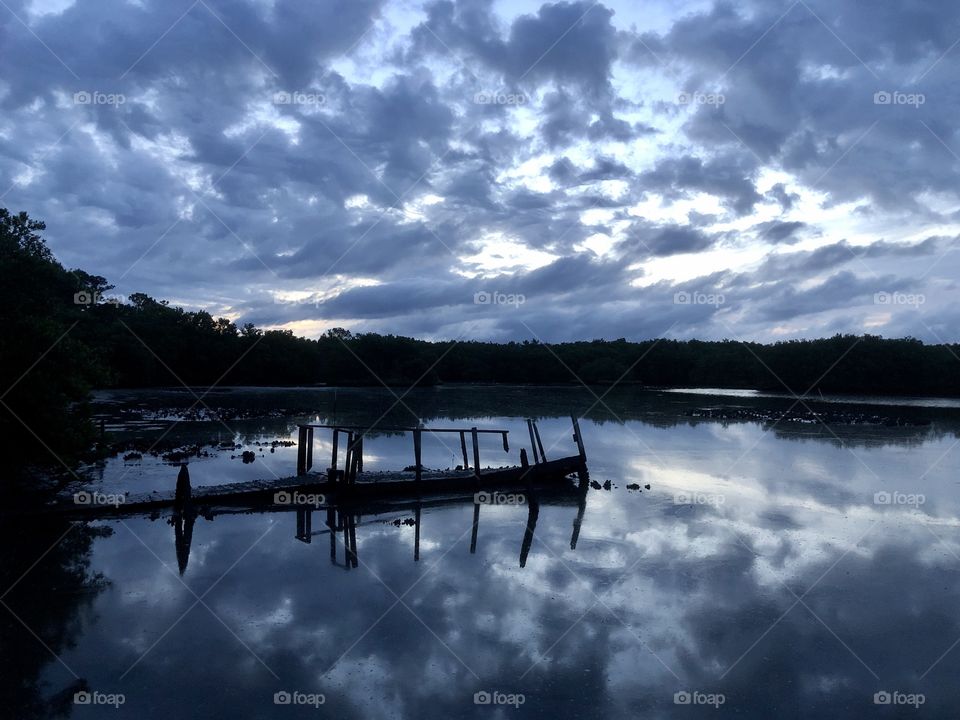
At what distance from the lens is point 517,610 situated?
12.1 meters

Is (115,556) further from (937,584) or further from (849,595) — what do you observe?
(937,584)

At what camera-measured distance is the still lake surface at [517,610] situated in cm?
913

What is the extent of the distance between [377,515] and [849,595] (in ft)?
35.8

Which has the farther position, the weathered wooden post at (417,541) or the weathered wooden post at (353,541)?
the weathered wooden post at (417,541)

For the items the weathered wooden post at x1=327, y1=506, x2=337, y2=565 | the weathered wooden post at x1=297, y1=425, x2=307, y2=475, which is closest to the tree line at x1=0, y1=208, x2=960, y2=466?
the weathered wooden post at x1=297, y1=425, x2=307, y2=475

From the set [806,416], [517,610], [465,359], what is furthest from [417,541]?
[465,359]

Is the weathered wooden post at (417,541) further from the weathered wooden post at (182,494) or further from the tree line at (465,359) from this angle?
the tree line at (465,359)

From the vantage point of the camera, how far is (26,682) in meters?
9.14

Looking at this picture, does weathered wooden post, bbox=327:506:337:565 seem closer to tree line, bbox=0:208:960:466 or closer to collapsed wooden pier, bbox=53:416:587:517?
collapsed wooden pier, bbox=53:416:587:517

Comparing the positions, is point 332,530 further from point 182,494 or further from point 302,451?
point 302,451

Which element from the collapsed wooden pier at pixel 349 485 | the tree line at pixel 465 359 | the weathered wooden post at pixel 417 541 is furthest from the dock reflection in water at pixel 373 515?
the tree line at pixel 465 359

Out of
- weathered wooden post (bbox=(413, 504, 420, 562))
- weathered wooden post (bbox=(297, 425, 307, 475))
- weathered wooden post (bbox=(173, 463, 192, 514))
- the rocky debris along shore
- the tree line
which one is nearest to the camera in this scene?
weathered wooden post (bbox=(413, 504, 420, 562))

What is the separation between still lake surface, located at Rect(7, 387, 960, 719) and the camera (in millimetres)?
9133

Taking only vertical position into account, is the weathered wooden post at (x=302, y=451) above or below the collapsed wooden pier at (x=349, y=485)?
above
